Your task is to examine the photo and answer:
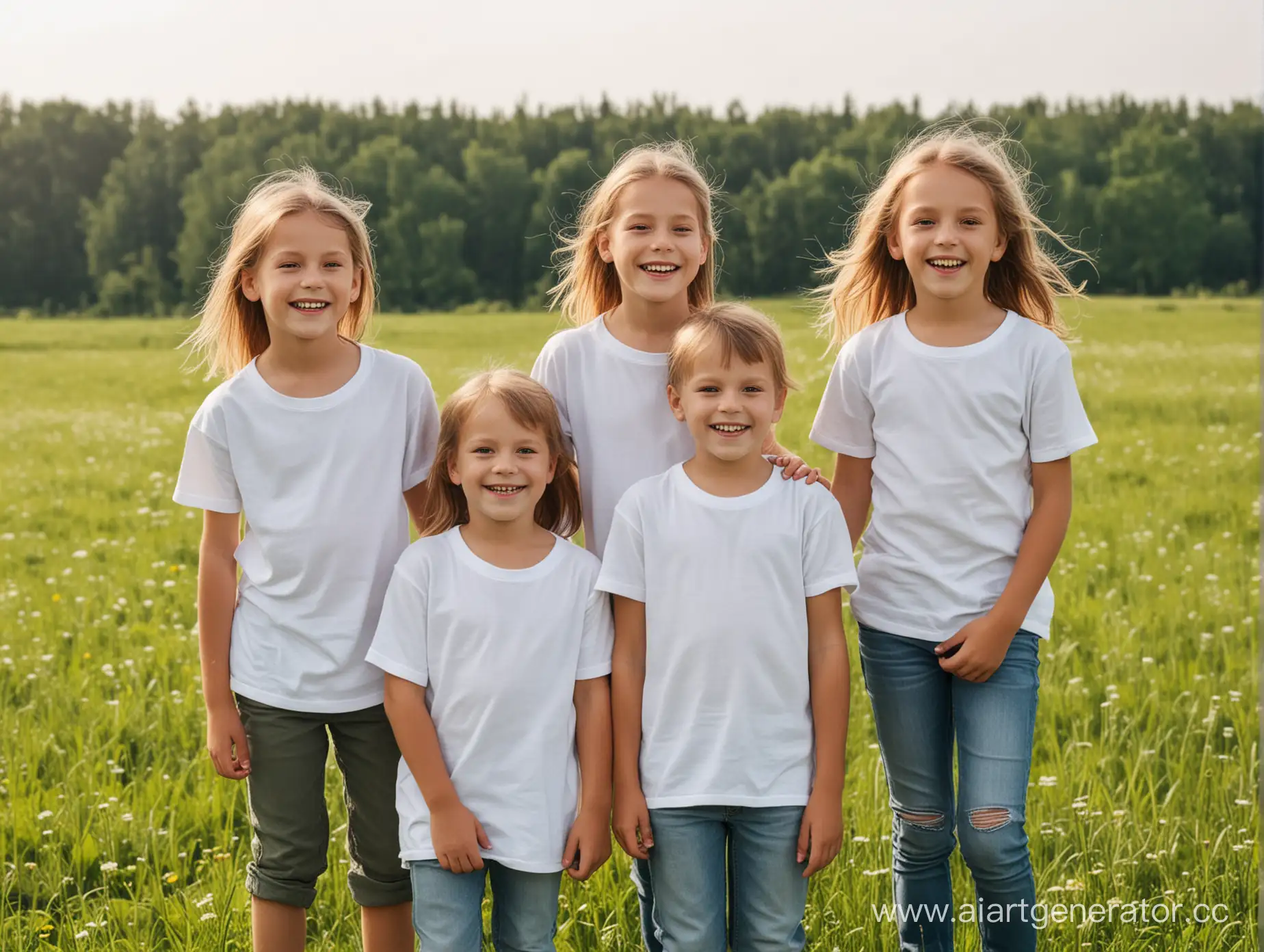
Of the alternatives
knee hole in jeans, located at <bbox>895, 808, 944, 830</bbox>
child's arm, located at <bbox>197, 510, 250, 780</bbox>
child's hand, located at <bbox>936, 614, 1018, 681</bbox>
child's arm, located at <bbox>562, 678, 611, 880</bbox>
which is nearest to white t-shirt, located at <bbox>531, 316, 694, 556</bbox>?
child's arm, located at <bbox>562, 678, 611, 880</bbox>

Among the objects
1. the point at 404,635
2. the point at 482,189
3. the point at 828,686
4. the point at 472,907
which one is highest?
the point at 482,189

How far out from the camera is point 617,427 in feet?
10.3

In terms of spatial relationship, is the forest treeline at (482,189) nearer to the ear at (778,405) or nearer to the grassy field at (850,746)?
the grassy field at (850,746)

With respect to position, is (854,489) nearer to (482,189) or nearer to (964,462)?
(964,462)

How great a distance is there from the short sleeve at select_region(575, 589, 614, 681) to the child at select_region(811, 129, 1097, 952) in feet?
2.17

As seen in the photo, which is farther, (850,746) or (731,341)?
(850,746)

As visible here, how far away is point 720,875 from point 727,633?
1.84 ft

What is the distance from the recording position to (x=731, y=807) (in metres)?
2.80

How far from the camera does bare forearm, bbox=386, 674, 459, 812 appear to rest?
2.78 meters

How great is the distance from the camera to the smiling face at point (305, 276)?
3049 millimetres

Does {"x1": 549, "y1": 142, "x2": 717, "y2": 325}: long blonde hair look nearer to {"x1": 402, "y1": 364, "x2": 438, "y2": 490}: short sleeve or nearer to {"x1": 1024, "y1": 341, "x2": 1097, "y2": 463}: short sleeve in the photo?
{"x1": 402, "y1": 364, "x2": 438, "y2": 490}: short sleeve

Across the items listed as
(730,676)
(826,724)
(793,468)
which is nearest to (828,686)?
(826,724)

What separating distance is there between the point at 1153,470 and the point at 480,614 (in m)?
9.31

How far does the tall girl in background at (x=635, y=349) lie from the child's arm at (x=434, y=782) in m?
0.64
